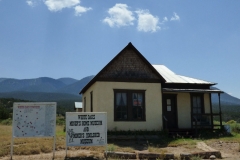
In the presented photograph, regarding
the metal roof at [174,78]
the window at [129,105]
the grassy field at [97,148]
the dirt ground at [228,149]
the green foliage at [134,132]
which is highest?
the metal roof at [174,78]

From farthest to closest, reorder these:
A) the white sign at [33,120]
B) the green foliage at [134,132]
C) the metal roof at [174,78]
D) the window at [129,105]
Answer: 1. the metal roof at [174,78]
2. the window at [129,105]
3. the green foliage at [134,132]
4. the white sign at [33,120]

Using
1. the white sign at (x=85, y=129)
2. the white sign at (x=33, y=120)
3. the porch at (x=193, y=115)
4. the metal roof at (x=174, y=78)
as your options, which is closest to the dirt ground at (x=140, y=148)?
the white sign at (x=85, y=129)

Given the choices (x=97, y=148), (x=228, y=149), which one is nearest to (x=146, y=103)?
(x=97, y=148)

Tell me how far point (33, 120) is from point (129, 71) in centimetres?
A: 783

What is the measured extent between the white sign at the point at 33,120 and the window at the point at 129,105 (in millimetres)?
6247

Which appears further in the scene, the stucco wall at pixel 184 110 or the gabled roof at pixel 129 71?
the stucco wall at pixel 184 110

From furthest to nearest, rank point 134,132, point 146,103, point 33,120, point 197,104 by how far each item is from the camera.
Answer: point 197,104
point 146,103
point 134,132
point 33,120

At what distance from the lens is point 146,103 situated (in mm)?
16719

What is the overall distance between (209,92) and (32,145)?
447 inches

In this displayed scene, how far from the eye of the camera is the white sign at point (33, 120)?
10367mm

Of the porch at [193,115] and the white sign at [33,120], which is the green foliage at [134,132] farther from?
the white sign at [33,120]

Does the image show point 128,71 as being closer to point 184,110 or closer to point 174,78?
point 174,78

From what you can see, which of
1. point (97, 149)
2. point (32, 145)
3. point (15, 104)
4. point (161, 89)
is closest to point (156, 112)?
point (161, 89)

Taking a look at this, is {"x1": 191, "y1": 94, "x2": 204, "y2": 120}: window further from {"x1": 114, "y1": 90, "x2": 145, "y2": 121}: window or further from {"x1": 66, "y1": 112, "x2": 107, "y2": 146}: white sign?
{"x1": 66, "y1": 112, "x2": 107, "y2": 146}: white sign
